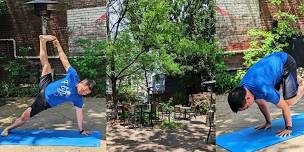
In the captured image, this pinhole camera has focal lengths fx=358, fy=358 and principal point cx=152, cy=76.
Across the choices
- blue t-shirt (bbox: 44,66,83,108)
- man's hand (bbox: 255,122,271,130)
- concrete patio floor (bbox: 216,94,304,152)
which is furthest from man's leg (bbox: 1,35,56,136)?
man's hand (bbox: 255,122,271,130)

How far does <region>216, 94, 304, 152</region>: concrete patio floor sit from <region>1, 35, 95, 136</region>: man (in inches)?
35.2

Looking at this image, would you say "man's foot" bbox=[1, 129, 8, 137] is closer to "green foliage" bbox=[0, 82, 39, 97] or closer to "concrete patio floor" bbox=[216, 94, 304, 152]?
"green foliage" bbox=[0, 82, 39, 97]

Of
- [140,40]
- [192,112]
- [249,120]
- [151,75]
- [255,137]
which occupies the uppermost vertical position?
[140,40]

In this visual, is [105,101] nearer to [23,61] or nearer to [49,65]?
[49,65]

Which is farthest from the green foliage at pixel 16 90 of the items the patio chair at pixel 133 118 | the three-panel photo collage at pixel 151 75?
the patio chair at pixel 133 118

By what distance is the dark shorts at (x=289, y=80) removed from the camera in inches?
94.3

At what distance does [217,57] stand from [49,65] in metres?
1.16

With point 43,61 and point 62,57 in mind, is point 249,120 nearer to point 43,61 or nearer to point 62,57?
point 62,57

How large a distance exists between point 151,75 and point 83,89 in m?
0.56

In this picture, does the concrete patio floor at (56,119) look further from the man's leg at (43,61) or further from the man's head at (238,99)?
the man's head at (238,99)

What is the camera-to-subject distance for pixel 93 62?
8.01 ft

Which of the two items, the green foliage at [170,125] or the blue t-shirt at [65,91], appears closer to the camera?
the green foliage at [170,125]

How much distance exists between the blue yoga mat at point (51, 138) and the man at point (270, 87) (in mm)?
1032

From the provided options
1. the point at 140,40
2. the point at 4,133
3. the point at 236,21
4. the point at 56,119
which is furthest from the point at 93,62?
the point at 236,21
